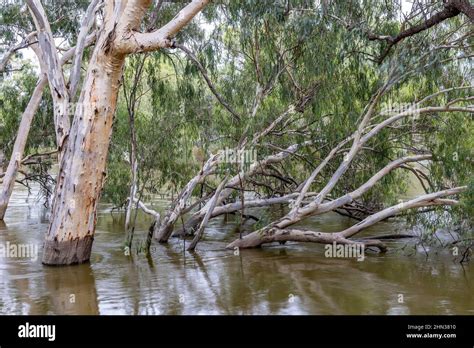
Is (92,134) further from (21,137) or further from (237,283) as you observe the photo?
(21,137)

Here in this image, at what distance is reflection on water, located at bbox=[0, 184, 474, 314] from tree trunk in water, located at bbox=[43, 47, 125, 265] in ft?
1.90

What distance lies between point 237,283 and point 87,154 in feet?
7.71

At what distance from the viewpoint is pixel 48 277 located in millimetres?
7355

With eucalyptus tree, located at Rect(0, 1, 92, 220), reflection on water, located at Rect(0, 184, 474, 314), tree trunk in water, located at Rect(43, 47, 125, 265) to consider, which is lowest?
reflection on water, located at Rect(0, 184, 474, 314)

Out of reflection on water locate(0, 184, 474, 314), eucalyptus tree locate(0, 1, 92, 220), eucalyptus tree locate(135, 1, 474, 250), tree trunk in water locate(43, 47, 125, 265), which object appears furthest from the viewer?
eucalyptus tree locate(0, 1, 92, 220)

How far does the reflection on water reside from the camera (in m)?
6.13

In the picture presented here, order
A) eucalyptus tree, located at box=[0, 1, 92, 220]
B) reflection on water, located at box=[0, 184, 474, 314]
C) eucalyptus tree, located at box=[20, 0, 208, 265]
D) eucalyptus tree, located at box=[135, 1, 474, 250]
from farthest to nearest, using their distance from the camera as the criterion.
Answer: eucalyptus tree, located at box=[0, 1, 92, 220]
eucalyptus tree, located at box=[135, 1, 474, 250]
eucalyptus tree, located at box=[20, 0, 208, 265]
reflection on water, located at box=[0, 184, 474, 314]

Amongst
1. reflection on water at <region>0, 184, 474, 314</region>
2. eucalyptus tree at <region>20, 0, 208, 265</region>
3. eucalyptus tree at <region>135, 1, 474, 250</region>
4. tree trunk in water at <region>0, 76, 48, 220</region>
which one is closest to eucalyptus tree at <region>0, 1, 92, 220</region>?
tree trunk in water at <region>0, 76, 48, 220</region>

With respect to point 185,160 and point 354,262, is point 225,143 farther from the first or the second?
point 354,262

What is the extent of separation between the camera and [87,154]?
299 inches

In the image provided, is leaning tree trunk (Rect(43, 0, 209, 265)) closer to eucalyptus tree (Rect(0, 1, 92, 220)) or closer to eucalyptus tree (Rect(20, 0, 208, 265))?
eucalyptus tree (Rect(20, 0, 208, 265))

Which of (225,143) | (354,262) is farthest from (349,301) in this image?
(225,143)

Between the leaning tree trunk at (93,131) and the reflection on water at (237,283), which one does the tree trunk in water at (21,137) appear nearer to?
the reflection on water at (237,283)

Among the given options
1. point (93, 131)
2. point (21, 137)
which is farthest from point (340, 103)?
point (21, 137)
